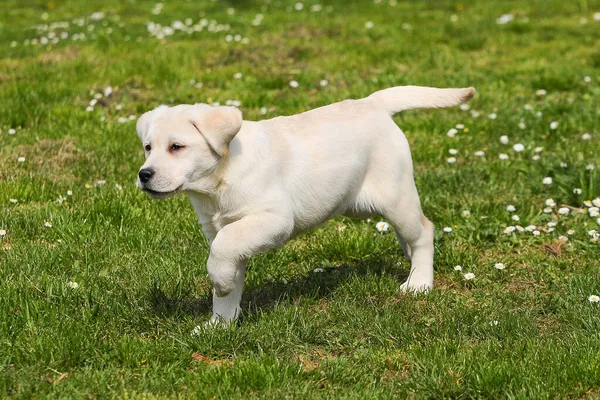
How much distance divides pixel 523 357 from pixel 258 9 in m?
9.72

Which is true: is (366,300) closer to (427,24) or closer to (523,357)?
(523,357)

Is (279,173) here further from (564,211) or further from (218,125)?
(564,211)

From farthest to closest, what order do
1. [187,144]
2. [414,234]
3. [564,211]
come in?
1. [564,211]
2. [414,234]
3. [187,144]

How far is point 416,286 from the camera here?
471 cm

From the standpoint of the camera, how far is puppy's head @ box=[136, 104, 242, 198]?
12.4ft

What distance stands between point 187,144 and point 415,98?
4.93 feet

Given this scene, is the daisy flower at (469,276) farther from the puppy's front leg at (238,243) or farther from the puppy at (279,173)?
the puppy's front leg at (238,243)

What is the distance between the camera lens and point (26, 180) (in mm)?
6012

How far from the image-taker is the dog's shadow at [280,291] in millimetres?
4391

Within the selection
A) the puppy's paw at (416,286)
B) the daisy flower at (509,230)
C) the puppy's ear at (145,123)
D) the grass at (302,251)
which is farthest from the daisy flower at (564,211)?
the puppy's ear at (145,123)

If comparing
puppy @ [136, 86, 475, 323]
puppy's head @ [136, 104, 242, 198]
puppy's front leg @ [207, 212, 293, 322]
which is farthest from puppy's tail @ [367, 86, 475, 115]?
puppy's head @ [136, 104, 242, 198]

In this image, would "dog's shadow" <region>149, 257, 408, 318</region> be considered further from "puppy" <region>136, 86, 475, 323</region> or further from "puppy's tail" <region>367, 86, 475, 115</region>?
"puppy's tail" <region>367, 86, 475, 115</region>

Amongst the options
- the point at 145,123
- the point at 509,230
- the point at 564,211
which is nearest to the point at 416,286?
the point at 509,230

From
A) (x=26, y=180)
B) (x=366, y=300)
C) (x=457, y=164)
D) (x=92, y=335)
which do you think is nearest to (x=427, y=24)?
(x=457, y=164)
